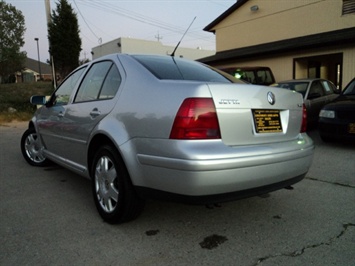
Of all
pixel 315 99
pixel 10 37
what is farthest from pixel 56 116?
pixel 10 37

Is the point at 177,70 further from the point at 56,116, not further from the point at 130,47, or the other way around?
the point at 130,47

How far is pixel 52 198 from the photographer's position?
3688 millimetres

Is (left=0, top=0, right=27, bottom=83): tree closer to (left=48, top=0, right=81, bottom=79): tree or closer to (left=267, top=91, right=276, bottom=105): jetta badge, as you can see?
(left=48, top=0, right=81, bottom=79): tree

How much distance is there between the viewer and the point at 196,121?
2.34 meters

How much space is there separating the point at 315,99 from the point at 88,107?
6859mm

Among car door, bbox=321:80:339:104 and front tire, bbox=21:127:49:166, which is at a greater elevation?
car door, bbox=321:80:339:104

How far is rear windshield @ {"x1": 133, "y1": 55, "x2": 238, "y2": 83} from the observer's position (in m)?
2.88

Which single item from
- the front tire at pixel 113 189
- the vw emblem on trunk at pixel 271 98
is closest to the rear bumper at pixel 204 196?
the front tire at pixel 113 189

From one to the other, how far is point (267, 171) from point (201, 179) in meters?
0.59

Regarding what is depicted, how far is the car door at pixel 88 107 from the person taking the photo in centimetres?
309

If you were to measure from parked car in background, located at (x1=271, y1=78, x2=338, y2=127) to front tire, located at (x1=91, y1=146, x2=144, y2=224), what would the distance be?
6415 mm

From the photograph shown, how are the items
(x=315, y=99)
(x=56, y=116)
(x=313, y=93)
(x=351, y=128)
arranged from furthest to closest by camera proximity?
1. (x=315, y=99)
2. (x=313, y=93)
3. (x=351, y=128)
4. (x=56, y=116)

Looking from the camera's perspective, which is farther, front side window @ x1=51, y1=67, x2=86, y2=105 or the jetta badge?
front side window @ x1=51, y1=67, x2=86, y2=105

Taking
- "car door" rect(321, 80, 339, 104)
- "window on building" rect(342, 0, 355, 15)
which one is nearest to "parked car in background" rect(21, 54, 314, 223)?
"car door" rect(321, 80, 339, 104)
